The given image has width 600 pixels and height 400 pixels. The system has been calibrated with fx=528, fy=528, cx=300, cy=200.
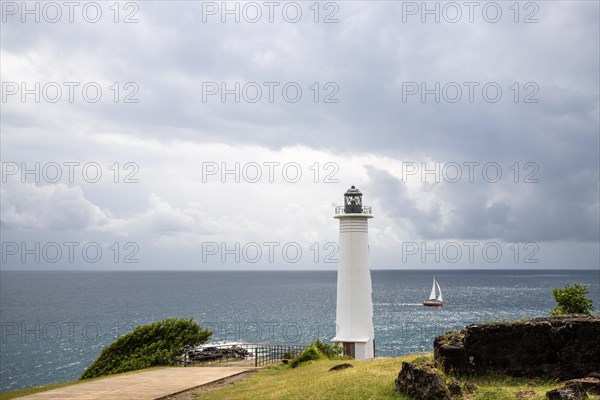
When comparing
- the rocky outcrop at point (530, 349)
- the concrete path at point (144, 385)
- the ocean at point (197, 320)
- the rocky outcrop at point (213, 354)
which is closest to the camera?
the rocky outcrop at point (530, 349)

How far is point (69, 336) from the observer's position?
2776 inches

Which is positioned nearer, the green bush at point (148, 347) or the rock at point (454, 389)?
the rock at point (454, 389)

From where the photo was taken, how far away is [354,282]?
30547mm

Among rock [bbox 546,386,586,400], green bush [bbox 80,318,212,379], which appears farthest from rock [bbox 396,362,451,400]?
green bush [bbox 80,318,212,379]

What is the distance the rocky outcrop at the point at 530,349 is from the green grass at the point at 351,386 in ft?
1.09

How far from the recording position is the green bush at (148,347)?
2883 centimetres

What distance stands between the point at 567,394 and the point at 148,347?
79.4 ft

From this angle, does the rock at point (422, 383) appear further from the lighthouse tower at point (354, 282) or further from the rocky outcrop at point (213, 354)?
the rocky outcrop at point (213, 354)

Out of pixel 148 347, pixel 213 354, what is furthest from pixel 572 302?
pixel 148 347

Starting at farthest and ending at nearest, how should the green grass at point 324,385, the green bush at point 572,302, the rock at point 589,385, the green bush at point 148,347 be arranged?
the green bush at point 148,347, the green bush at point 572,302, the green grass at point 324,385, the rock at point 589,385

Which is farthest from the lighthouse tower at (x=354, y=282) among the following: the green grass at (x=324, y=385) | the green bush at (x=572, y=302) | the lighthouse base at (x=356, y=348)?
the green bush at (x=572, y=302)

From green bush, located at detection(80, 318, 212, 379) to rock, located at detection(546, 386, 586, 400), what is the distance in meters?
22.5

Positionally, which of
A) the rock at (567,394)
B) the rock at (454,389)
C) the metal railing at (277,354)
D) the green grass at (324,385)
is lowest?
the metal railing at (277,354)

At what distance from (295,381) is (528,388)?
28.0 feet
